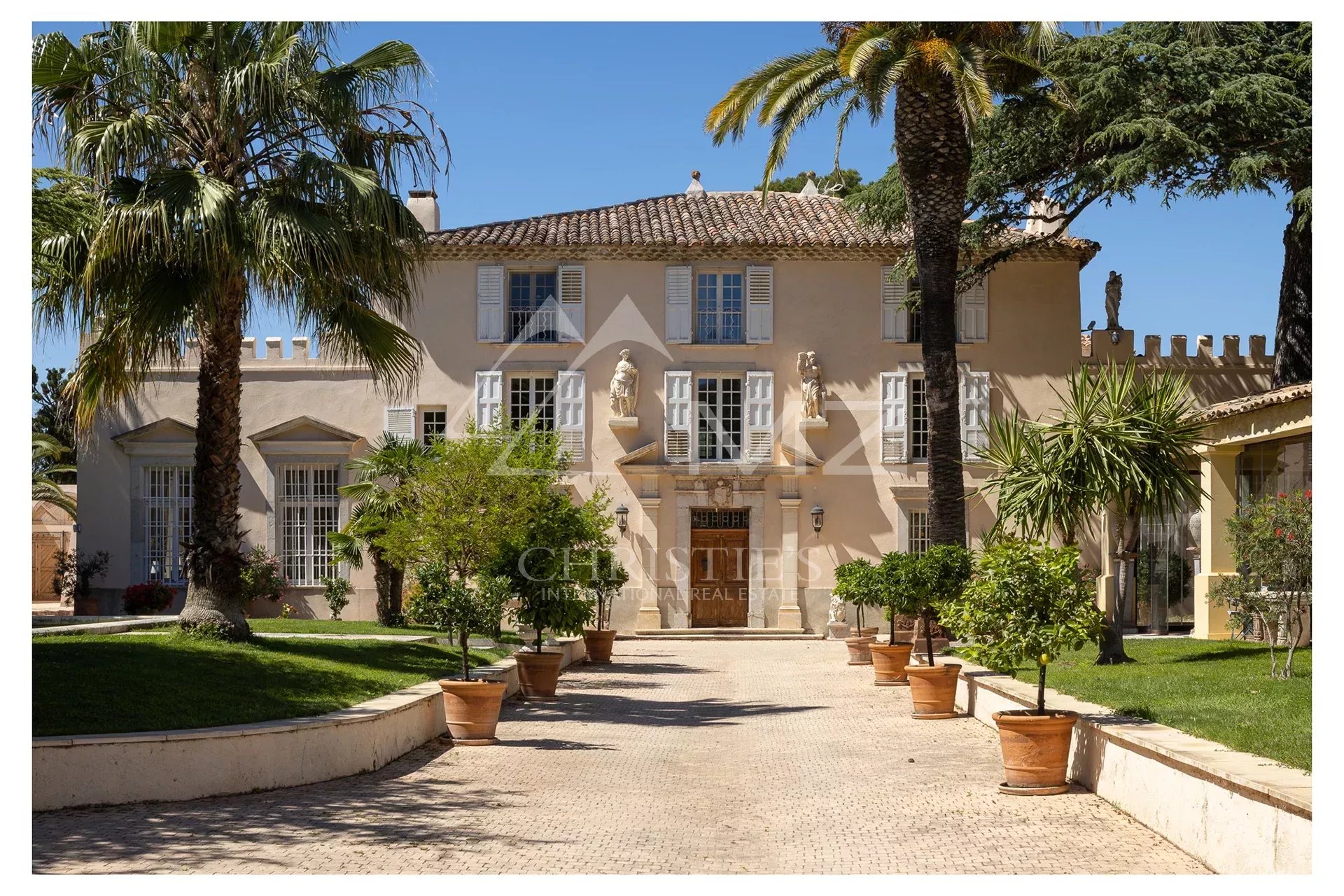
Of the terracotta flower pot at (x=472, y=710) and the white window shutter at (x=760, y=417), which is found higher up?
the white window shutter at (x=760, y=417)

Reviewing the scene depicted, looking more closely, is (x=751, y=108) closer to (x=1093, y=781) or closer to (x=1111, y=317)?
A: (x=1093, y=781)

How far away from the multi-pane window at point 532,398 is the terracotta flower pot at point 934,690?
15.5 meters

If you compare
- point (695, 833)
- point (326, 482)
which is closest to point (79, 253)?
point (695, 833)

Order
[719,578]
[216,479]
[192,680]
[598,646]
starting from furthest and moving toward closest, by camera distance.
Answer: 1. [719,578]
2. [598,646]
3. [216,479]
4. [192,680]

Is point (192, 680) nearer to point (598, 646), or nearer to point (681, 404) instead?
point (598, 646)

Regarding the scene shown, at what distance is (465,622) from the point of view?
13320 millimetres

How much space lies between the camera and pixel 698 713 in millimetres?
15281

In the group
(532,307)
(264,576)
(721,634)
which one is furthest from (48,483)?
(721,634)

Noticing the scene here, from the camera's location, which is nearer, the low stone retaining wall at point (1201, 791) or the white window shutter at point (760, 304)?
the low stone retaining wall at point (1201, 791)

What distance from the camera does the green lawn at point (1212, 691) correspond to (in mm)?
9086

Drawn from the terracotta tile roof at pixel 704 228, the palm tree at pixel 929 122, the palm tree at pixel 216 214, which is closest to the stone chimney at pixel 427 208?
the terracotta tile roof at pixel 704 228

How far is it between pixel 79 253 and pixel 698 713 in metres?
8.09

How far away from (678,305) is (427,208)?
260 inches

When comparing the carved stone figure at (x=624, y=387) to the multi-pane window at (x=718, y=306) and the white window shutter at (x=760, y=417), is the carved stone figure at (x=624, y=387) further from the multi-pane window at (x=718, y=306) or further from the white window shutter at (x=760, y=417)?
the white window shutter at (x=760, y=417)
